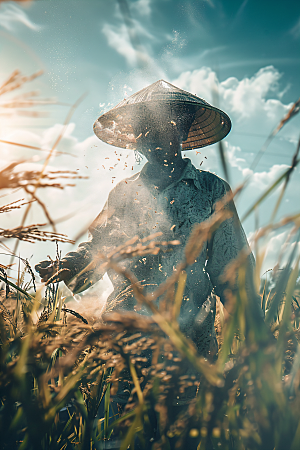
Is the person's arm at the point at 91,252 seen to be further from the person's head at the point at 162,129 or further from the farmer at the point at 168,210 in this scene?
the person's head at the point at 162,129

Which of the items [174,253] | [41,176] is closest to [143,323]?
[41,176]

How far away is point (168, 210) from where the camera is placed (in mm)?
2084

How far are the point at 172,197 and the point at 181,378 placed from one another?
5.70ft

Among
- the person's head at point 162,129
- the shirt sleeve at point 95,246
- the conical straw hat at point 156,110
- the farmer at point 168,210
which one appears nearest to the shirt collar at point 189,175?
the farmer at point 168,210

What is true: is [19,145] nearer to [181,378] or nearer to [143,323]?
[143,323]

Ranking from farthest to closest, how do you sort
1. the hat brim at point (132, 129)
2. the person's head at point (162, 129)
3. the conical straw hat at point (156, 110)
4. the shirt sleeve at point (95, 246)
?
the hat brim at point (132, 129) < the person's head at point (162, 129) < the conical straw hat at point (156, 110) < the shirt sleeve at point (95, 246)

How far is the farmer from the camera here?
1966 mm

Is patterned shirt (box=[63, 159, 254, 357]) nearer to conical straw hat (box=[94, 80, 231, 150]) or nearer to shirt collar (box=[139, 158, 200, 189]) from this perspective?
shirt collar (box=[139, 158, 200, 189])

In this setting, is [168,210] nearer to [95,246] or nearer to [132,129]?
[95,246]

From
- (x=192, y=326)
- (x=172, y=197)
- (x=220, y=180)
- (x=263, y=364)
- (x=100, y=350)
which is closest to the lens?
(x=263, y=364)

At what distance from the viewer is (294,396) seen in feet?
1.49

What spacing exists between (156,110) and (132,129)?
321mm

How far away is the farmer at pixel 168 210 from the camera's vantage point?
77.4 inches

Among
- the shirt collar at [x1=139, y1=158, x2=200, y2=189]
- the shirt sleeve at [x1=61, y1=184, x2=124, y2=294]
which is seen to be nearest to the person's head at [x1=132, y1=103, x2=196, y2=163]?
the shirt collar at [x1=139, y1=158, x2=200, y2=189]
